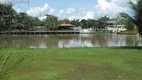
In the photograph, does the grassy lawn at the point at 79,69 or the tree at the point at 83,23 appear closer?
the grassy lawn at the point at 79,69

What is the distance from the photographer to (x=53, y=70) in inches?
400

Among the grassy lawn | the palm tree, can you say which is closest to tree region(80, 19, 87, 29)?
the palm tree

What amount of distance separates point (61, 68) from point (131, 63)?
3012 millimetres

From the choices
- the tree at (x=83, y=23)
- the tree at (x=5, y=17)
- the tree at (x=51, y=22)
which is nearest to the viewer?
the tree at (x=5, y=17)

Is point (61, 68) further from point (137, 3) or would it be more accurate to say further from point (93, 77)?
point (137, 3)

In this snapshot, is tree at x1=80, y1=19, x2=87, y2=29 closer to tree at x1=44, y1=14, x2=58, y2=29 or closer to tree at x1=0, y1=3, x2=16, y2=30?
tree at x1=44, y1=14, x2=58, y2=29

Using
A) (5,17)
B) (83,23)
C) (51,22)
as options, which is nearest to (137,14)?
(5,17)

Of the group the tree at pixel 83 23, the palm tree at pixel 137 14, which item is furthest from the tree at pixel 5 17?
the tree at pixel 83 23

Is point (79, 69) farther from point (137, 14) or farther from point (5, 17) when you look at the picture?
point (137, 14)

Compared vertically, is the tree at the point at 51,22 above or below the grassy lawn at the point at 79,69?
above

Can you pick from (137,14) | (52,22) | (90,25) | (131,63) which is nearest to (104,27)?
(90,25)

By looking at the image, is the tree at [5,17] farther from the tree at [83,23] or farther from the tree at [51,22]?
the tree at [83,23]

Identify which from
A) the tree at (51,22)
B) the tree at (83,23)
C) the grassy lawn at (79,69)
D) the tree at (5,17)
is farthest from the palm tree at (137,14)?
the tree at (83,23)

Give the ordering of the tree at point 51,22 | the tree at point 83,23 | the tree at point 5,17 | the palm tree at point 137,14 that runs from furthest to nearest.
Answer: the tree at point 83,23 → the tree at point 51,22 → the palm tree at point 137,14 → the tree at point 5,17
